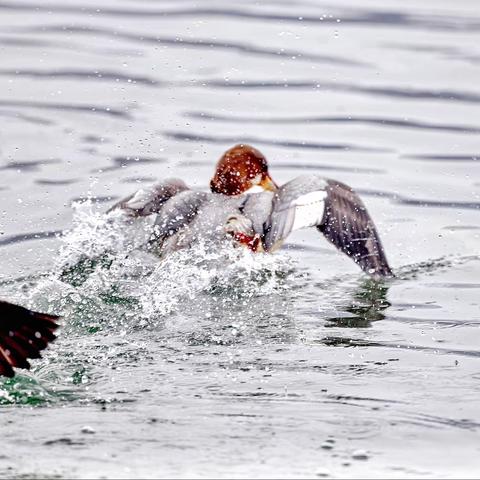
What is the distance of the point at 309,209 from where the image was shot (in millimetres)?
10438

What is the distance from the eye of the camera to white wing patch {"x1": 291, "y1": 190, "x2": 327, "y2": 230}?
34.0 feet

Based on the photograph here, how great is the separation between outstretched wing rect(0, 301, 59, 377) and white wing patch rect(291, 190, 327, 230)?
3.07 m

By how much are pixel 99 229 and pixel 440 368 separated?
2968 mm

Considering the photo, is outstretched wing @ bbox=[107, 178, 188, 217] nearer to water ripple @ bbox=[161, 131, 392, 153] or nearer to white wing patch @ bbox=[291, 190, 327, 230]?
white wing patch @ bbox=[291, 190, 327, 230]

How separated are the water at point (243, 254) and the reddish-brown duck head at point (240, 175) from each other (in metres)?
0.58

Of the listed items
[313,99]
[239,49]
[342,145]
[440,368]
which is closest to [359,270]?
[440,368]

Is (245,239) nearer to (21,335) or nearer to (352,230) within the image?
(352,230)

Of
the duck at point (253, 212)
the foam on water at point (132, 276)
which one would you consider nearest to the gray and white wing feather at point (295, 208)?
the duck at point (253, 212)

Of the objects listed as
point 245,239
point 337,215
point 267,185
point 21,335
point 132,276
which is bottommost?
point 132,276

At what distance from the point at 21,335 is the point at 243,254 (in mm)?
2864

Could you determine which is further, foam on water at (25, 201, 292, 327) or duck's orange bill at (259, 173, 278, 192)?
duck's orange bill at (259, 173, 278, 192)

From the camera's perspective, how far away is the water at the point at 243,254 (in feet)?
24.2

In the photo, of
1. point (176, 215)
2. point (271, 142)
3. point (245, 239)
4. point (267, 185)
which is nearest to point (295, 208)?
point (245, 239)

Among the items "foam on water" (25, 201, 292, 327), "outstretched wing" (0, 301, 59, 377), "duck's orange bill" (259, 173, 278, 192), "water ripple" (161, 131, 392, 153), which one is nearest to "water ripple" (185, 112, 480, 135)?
"water ripple" (161, 131, 392, 153)
